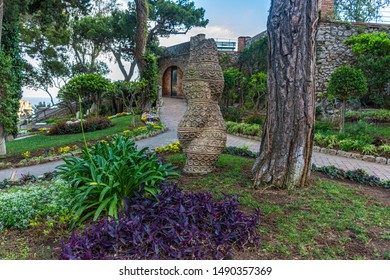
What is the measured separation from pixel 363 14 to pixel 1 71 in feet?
69.0

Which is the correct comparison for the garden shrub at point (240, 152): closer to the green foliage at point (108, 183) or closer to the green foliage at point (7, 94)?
the green foliage at point (108, 183)

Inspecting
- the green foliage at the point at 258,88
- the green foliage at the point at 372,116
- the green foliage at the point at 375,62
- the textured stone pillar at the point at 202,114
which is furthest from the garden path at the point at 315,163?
the green foliage at the point at 375,62

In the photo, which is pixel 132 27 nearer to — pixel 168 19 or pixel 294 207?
pixel 168 19

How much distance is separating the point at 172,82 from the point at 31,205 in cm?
1960

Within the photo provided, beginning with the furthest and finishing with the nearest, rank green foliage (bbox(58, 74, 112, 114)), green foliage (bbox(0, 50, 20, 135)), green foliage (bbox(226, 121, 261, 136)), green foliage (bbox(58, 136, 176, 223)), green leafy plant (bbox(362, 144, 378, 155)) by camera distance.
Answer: green foliage (bbox(58, 74, 112, 114)) → green foliage (bbox(226, 121, 261, 136)) → green foliage (bbox(0, 50, 20, 135)) → green leafy plant (bbox(362, 144, 378, 155)) → green foliage (bbox(58, 136, 176, 223))

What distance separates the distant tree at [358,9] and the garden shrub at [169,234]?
68.5ft

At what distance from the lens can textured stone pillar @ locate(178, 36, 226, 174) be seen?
156 inches

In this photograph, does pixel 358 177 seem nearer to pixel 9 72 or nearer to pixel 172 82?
pixel 9 72

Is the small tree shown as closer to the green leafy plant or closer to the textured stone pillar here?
the green leafy plant

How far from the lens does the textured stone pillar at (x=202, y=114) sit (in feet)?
13.0

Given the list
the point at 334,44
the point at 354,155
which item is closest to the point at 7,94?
the point at 354,155

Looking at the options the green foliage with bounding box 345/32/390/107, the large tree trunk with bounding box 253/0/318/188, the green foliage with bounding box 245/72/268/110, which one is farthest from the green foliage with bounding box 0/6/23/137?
the green foliage with bounding box 345/32/390/107

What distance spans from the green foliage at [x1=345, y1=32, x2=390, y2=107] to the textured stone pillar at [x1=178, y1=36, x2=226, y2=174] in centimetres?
989

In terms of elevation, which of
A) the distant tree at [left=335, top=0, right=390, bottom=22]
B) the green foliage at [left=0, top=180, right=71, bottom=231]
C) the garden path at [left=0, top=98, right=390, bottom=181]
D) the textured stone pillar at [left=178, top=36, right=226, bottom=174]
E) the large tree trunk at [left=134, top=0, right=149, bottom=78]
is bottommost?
the garden path at [left=0, top=98, right=390, bottom=181]
